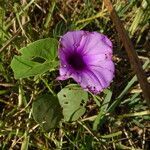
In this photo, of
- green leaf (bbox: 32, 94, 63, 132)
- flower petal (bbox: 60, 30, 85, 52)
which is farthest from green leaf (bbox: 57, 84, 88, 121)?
flower petal (bbox: 60, 30, 85, 52)

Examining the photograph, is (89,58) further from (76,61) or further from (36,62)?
(36,62)

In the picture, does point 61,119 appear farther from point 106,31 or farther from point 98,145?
point 106,31

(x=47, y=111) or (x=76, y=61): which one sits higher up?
(x=76, y=61)

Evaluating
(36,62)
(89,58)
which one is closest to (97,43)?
(89,58)

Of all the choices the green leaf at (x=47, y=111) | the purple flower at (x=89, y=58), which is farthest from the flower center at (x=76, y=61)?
the green leaf at (x=47, y=111)

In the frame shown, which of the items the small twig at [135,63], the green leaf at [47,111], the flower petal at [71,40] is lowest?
the green leaf at [47,111]

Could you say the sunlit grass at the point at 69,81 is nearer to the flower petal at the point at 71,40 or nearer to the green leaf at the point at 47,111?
the green leaf at the point at 47,111
